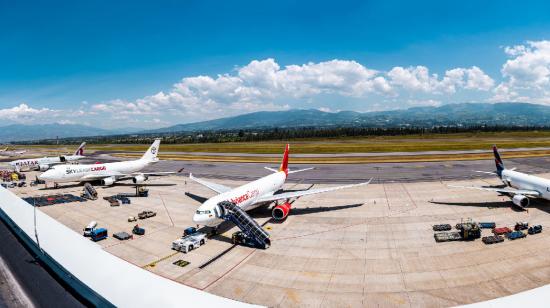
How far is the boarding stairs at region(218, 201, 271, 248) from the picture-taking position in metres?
28.2

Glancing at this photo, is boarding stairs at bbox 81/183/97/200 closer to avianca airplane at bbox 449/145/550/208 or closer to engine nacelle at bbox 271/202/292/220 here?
engine nacelle at bbox 271/202/292/220

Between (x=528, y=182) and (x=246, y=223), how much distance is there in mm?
37872

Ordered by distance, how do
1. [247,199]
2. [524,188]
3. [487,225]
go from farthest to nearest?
1. [524,188]
2. [247,199]
3. [487,225]

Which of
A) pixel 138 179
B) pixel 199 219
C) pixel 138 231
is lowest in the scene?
pixel 138 231

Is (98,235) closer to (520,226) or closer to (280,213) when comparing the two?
(280,213)

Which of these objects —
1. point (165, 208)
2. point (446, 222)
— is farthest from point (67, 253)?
point (446, 222)

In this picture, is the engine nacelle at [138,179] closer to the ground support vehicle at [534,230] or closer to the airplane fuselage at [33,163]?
the airplane fuselage at [33,163]

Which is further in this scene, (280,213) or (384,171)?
(384,171)

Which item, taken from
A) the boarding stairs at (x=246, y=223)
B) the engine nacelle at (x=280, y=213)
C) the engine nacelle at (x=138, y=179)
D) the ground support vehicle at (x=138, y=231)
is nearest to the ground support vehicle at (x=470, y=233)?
the engine nacelle at (x=280, y=213)

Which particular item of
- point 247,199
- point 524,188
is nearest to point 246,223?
point 247,199

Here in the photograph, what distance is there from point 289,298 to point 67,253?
1413 cm

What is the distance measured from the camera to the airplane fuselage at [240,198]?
97.0 ft

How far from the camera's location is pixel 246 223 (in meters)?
29.6

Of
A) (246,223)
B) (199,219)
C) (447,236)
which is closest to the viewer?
(447,236)
